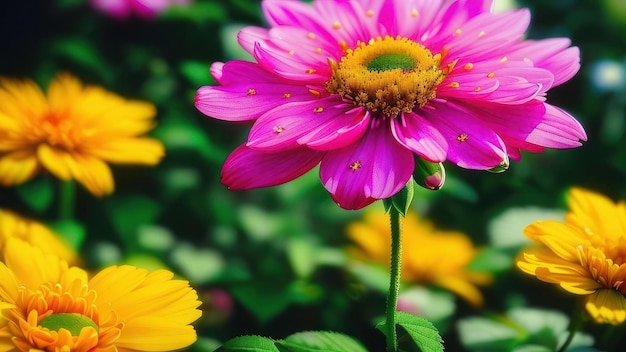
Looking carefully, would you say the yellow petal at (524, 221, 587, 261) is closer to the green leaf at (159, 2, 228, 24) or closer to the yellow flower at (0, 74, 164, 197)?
the yellow flower at (0, 74, 164, 197)

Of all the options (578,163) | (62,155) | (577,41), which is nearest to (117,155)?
(62,155)

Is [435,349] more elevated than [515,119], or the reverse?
[515,119]

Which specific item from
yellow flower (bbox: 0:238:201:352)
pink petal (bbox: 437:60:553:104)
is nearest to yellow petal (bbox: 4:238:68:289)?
yellow flower (bbox: 0:238:201:352)

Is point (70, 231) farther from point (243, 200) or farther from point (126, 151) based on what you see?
point (243, 200)

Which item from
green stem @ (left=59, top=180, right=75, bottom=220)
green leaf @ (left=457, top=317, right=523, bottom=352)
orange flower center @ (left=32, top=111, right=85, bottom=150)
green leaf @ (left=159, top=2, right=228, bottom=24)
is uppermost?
green leaf @ (left=159, top=2, right=228, bottom=24)

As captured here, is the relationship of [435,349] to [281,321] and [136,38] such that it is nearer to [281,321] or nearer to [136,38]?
[281,321]

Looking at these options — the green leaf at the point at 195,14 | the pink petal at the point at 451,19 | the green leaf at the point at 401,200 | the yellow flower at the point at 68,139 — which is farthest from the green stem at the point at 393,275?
the green leaf at the point at 195,14

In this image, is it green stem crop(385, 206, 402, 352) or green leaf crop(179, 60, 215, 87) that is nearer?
green stem crop(385, 206, 402, 352)
